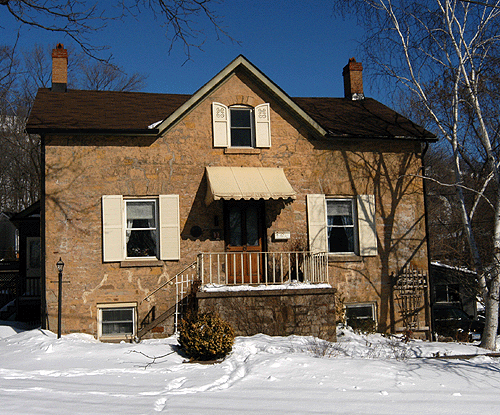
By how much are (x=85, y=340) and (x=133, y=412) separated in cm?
616

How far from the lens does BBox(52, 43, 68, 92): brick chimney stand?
14914 millimetres

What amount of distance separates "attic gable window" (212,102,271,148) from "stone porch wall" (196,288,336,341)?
4.21 m

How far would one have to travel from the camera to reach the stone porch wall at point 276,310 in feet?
34.9

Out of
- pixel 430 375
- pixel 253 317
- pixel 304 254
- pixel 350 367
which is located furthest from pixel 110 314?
pixel 430 375

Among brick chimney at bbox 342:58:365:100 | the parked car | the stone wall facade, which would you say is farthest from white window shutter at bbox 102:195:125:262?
the parked car

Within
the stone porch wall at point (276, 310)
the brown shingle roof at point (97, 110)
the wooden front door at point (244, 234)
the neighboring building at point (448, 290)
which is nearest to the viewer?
the stone porch wall at point (276, 310)

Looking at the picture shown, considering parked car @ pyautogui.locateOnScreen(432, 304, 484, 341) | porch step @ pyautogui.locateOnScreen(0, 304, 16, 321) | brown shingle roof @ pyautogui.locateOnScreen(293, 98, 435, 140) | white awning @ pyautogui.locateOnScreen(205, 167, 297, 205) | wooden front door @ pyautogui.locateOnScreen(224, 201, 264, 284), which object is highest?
brown shingle roof @ pyautogui.locateOnScreen(293, 98, 435, 140)

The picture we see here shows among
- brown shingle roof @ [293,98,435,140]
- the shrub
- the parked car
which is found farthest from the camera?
the parked car

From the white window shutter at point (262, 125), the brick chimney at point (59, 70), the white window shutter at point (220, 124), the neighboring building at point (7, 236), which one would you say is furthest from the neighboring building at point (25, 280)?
the neighboring building at point (7, 236)

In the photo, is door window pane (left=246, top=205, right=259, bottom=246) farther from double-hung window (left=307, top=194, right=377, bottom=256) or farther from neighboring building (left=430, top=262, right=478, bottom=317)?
neighboring building (left=430, top=262, right=478, bottom=317)

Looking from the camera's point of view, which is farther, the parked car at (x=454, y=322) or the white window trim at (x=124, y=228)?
the parked car at (x=454, y=322)

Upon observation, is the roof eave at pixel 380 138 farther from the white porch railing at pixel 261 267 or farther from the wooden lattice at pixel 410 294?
the wooden lattice at pixel 410 294

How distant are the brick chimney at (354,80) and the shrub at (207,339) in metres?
10.2

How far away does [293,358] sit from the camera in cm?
827
